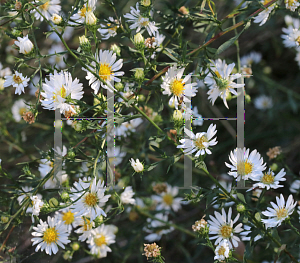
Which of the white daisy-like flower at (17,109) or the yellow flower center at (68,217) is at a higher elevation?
the white daisy-like flower at (17,109)

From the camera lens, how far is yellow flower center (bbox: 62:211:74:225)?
4.17 ft

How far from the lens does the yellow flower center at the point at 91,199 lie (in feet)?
3.56

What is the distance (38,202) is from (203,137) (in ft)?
1.88

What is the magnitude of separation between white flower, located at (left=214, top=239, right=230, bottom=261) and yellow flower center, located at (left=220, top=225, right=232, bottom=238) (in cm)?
3

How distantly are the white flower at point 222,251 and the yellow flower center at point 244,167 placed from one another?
0.24 metres

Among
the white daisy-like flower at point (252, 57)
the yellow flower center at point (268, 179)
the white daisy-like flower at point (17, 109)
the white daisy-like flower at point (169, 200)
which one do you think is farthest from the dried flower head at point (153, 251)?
the white daisy-like flower at point (252, 57)

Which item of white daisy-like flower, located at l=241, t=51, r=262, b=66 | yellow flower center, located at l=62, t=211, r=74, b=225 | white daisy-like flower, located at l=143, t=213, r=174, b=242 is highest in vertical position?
white daisy-like flower, located at l=241, t=51, r=262, b=66

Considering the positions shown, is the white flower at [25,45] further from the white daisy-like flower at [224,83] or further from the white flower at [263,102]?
the white flower at [263,102]

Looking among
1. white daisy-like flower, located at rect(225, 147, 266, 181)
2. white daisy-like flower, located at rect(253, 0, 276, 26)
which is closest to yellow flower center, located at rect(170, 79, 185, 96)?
white daisy-like flower, located at rect(225, 147, 266, 181)

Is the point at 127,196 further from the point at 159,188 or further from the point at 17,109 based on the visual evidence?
the point at 17,109

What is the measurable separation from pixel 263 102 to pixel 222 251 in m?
1.21

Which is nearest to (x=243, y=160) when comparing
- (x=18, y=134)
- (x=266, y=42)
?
(x=18, y=134)

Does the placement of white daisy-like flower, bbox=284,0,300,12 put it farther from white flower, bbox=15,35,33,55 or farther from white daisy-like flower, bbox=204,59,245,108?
white flower, bbox=15,35,33,55


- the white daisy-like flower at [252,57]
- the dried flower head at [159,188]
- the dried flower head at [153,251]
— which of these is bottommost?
the dried flower head at [153,251]
